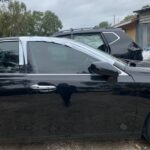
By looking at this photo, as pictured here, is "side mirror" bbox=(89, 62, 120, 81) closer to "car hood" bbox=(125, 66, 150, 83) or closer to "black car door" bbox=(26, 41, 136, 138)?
"black car door" bbox=(26, 41, 136, 138)

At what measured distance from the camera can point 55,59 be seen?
5480mm

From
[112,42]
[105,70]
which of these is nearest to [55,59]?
[105,70]

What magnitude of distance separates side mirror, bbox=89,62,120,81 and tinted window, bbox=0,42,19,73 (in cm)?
96

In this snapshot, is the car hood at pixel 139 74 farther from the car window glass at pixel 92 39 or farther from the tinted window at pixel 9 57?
the car window glass at pixel 92 39

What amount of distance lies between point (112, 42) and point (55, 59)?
3.46 m

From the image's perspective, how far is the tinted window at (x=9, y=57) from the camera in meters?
5.43

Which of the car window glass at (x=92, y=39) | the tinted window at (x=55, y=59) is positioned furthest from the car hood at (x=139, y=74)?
the car window glass at (x=92, y=39)

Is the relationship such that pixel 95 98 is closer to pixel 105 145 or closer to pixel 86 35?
pixel 105 145

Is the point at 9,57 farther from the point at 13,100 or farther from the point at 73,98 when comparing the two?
the point at 73,98

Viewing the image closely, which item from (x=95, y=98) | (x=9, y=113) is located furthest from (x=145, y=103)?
(x=9, y=113)

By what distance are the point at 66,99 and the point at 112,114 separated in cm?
61


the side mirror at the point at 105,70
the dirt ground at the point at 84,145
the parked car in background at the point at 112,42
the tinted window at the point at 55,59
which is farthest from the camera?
the parked car in background at the point at 112,42

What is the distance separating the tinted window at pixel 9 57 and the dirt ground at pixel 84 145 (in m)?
1.12

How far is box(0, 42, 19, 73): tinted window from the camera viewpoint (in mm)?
5434
